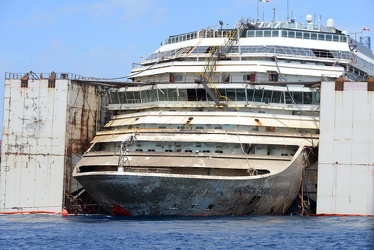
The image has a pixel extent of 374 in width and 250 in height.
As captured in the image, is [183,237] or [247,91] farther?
[247,91]

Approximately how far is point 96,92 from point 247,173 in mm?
15318

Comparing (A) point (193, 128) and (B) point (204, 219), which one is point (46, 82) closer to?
(A) point (193, 128)

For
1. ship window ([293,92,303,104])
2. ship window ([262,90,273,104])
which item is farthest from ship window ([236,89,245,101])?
ship window ([293,92,303,104])

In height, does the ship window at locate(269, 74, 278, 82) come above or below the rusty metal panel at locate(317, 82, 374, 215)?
above

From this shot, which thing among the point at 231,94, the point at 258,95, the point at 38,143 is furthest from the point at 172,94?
the point at 38,143

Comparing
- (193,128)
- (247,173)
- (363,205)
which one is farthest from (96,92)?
(363,205)

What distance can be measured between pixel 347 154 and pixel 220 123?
8.39 meters

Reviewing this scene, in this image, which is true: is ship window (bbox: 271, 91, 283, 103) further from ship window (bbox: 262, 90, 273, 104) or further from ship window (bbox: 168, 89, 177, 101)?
ship window (bbox: 168, 89, 177, 101)

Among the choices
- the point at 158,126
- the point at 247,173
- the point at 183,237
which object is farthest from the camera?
the point at 158,126

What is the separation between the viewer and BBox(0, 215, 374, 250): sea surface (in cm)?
5369

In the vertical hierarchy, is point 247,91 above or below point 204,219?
above

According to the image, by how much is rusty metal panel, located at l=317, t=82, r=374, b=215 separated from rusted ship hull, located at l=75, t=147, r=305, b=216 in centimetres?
217

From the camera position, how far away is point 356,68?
80.1 m

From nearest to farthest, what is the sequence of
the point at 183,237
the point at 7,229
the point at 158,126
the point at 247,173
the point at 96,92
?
the point at 183,237 < the point at 7,229 < the point at 247,173 < the point at 158,126 < the point at 96,92
